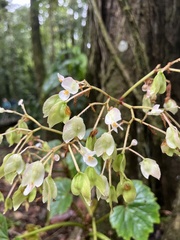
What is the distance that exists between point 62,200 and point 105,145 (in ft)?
2.71

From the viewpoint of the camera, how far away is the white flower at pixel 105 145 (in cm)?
48

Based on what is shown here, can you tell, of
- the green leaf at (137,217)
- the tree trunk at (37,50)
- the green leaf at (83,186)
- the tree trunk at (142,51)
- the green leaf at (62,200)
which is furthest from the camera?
the tree trunk at (37,50)

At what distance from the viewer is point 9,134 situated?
68cm

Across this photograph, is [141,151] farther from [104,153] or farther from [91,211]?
[104,153]

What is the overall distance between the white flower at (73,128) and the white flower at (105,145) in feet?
0.09

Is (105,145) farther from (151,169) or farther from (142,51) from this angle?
(142,51)

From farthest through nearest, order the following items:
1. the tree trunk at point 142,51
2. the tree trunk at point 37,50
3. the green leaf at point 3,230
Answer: the tree trunk at point 37,50 → the tree trunk at point 142,51 → the green leaf at point 3,230

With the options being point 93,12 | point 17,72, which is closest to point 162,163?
point 93,12

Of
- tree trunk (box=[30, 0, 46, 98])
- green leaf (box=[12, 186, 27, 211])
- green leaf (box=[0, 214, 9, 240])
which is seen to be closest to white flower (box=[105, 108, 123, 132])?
green leaf (box=[12, 186, 27, 211])

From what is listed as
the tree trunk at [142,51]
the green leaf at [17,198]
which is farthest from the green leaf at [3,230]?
the tree trunk at [142,51]

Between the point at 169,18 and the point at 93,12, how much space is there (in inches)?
13.8

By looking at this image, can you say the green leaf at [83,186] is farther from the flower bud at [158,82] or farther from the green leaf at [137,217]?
the green leaf at [137,217]

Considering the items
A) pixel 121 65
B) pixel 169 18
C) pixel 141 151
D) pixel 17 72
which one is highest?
pixel 169 18

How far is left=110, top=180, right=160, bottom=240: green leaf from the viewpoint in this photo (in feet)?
3.14
